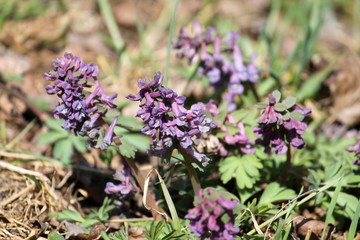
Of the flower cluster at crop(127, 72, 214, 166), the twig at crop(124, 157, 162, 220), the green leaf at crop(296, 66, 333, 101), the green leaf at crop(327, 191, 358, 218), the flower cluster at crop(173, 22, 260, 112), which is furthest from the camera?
the green leaf at crop(296, 66, 333, 101)

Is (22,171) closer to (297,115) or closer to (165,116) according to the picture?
(165,116)

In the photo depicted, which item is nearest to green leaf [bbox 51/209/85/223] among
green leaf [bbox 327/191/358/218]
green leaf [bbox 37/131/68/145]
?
green leaf [bbox 37/131/68/145]

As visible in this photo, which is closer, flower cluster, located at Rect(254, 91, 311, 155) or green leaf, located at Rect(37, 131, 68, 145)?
flower cluster, located at Rect(254, 91, 311, 155)

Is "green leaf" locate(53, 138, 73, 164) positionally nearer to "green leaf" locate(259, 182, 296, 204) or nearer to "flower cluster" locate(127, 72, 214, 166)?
"flower cluster" locate(127, 72, 214, 166)

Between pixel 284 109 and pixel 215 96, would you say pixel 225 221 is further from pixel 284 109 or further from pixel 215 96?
pixel 215 96

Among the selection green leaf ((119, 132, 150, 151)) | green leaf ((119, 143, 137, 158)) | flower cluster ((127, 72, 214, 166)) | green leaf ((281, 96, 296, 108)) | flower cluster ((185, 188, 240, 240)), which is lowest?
flower cluster ((185, 188, 240, 240))
